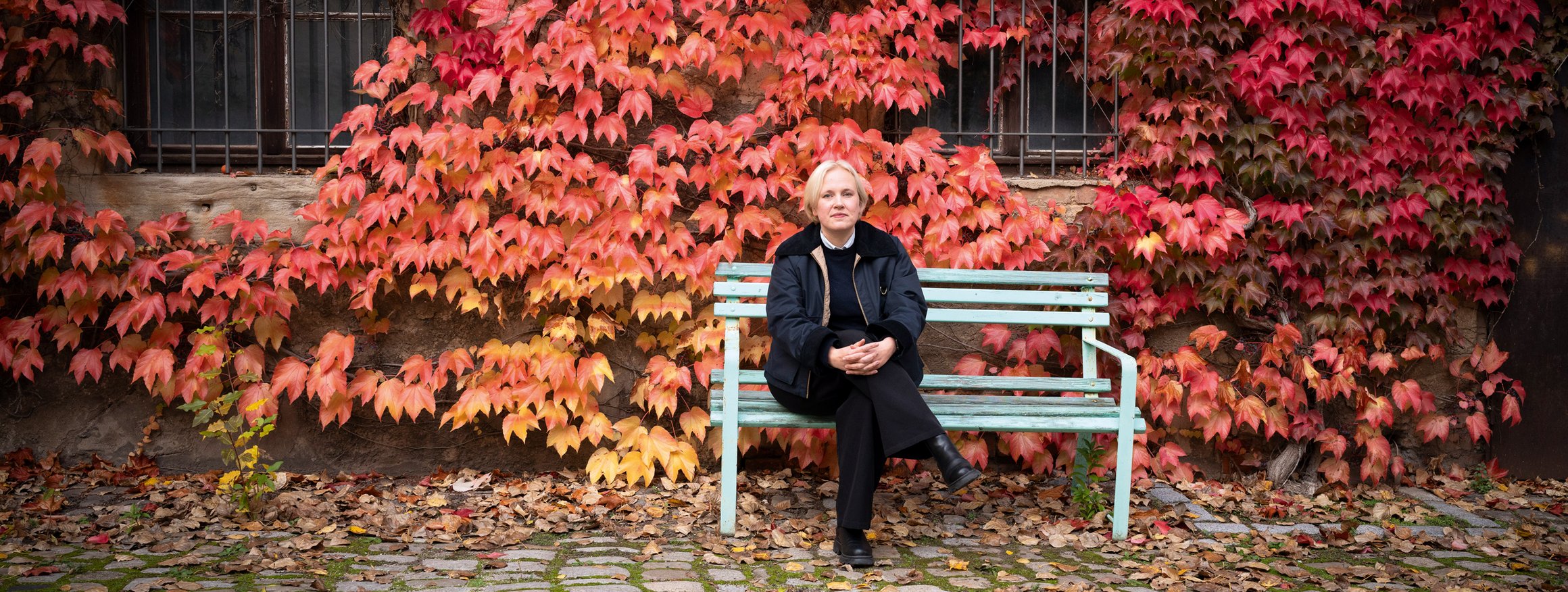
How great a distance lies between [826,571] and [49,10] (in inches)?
155

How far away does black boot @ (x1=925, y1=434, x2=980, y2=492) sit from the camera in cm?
319

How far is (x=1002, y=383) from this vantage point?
411 cm

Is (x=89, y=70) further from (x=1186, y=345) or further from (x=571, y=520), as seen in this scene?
(x=1186, y=345)

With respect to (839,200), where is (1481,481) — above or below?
below

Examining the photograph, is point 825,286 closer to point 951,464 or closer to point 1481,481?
point 951,464

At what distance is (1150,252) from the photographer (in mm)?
4426

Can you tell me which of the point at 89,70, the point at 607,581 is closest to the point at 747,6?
the point at 607,581

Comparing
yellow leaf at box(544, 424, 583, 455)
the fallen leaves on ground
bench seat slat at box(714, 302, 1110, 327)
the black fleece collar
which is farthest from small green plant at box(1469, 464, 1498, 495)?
yellow leaf at box(544, 424, 583, 455)

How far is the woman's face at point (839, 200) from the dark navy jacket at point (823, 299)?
0.13m

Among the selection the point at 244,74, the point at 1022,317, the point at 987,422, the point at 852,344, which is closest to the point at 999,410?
the point at 987,422

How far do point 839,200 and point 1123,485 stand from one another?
4.65 ft

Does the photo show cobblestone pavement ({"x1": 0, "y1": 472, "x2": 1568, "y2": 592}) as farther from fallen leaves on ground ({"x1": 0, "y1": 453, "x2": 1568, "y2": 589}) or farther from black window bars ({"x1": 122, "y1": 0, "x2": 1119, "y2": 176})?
black window bars ({"x1": 122, "y1": 0, "x2": 1119, "y2": 176})

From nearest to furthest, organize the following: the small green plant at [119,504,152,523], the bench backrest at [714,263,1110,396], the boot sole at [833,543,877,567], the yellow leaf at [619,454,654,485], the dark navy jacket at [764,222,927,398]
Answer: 1. the boot sole at [833,543,877,567]
2. the dark navy jacket at [764,222,927,398]
3. the small green plant at [119,504,152,523]
4. the bench backrest at [714,263,1110,396]
5. the yellow leaf at [619,454,654,485]

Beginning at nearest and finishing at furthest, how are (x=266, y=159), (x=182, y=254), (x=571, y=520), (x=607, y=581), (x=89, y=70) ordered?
(x=607, y=581), (x=571, y=520), (x=182, y=254), (x=89, y=70), (x=266, y=159)
